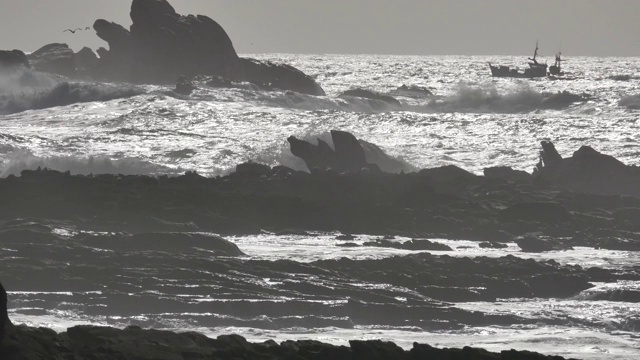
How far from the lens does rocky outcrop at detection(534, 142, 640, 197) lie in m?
55.4

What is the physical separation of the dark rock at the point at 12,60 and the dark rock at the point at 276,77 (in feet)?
57.1

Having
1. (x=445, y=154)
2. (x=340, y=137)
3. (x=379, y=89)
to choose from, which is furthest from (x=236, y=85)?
(x=340, y=137)

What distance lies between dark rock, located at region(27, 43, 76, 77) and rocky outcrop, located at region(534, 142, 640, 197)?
79.8 meters

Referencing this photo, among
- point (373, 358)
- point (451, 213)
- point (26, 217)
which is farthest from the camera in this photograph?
point (451, 213)

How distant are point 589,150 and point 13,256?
28104mm

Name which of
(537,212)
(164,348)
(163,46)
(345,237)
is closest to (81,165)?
(345,237)

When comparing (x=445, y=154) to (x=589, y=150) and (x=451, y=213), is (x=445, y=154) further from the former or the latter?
(x=451, y=213)

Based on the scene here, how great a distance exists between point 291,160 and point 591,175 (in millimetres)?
19097

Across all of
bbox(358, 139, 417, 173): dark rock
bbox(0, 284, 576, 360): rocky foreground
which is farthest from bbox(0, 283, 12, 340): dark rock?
bbox(358, 139, 417, 173): dark rock

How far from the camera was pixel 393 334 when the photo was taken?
32031 millimetres

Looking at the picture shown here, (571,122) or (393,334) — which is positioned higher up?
(571,122)

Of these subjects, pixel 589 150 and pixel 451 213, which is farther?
pixel 589 150

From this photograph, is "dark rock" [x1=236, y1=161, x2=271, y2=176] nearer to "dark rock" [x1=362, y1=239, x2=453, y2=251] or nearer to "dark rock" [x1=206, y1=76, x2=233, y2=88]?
"dark rock" [x1=362, y1=239, x2=453, y2=251]

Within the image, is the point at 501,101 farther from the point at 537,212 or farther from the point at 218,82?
the point at 537,212
